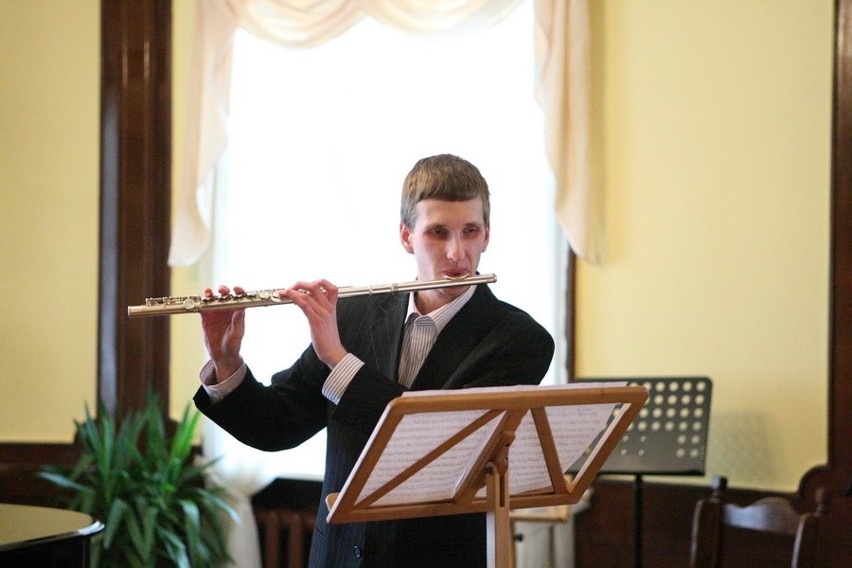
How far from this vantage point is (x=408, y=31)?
411 centimetres

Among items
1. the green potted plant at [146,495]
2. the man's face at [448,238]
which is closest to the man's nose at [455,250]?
the man's face at [448,238]

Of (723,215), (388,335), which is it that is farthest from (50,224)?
(388,335)

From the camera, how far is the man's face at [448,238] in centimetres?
203

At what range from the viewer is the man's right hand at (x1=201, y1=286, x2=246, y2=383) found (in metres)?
2.04

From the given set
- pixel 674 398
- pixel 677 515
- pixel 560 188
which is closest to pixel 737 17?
pixel 560 188

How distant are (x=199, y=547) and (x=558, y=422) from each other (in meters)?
2.63

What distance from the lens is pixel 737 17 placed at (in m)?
3.66

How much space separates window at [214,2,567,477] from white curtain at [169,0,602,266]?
9cm

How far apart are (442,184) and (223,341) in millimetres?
505

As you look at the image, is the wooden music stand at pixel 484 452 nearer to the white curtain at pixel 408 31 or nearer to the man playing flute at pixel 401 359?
the man playing flute at pixel 401 359

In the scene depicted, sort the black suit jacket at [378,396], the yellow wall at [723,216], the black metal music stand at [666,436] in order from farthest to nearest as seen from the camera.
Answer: the yellow wall at [723,216] < the black metal music stand at [666,436] < the black suit jacket at [378,396]

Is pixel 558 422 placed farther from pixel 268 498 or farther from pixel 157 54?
pixel 157 54

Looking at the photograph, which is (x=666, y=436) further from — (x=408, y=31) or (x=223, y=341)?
(x=408, y=31)

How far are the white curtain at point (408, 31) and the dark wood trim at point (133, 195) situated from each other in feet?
0.79
